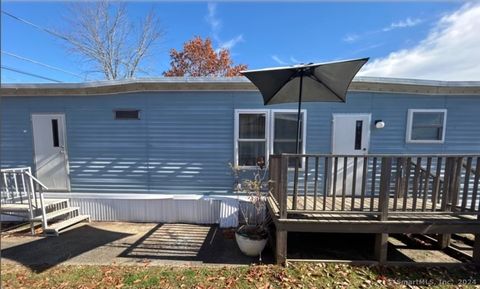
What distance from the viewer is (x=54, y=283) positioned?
297 cm

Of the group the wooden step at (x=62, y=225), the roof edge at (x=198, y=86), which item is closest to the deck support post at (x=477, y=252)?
the roof edge at (x=198, y=86)

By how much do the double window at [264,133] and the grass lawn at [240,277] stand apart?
232cm

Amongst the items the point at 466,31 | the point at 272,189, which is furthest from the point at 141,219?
the point at 466,31

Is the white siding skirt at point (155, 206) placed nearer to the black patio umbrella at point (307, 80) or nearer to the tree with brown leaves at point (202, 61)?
the black patio umbrella at point (307, 80)

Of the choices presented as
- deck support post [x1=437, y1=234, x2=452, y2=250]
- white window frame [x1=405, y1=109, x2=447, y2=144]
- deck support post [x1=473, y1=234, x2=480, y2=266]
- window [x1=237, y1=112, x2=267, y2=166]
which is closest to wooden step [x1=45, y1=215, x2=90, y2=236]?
window [x1=237, y1=112, x2=267, y2=166]

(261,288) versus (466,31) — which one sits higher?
(466,31)

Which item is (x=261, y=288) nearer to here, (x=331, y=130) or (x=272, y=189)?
(x=272, y=189)

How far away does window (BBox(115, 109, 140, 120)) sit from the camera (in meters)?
5.08

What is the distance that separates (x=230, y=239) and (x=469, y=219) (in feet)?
12.0

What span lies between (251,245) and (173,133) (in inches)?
112

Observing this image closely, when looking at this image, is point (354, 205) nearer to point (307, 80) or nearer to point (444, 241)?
point (444, 241)

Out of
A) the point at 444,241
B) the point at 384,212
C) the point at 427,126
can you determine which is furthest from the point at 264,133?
the point at 444,241

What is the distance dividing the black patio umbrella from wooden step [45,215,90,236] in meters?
4.56

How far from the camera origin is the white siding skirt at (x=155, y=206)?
16.6 feet
